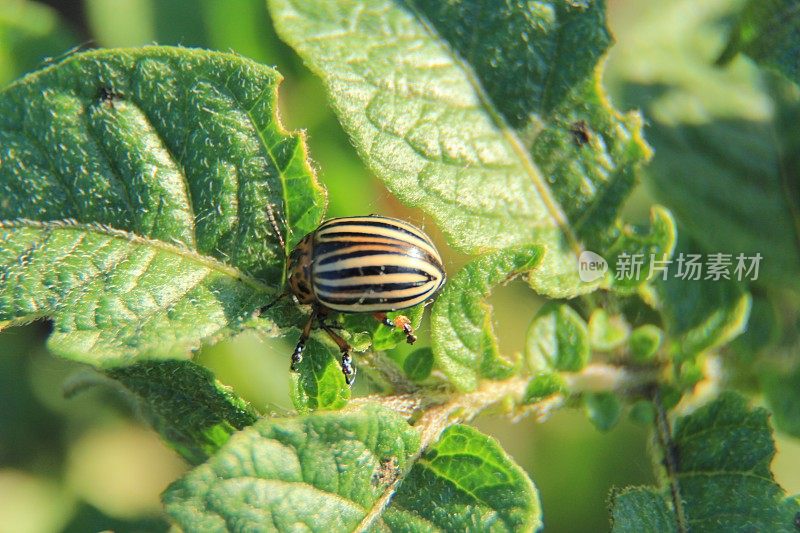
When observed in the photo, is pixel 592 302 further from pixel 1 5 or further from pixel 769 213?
pixel 1 5

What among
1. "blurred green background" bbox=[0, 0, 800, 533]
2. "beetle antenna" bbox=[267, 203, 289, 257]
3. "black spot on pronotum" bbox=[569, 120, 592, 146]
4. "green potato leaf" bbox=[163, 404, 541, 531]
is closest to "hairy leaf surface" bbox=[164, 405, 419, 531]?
"green potato leaf" bbox=[163, 404, 541, 531]

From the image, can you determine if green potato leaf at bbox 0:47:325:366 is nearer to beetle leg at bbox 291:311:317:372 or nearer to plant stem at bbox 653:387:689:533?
beetle leg at bbox 291:311:317:372

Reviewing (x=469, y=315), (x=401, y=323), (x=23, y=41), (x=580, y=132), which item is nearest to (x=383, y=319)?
(x=401, y=323)

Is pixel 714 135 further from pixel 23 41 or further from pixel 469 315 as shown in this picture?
pixel 23 41

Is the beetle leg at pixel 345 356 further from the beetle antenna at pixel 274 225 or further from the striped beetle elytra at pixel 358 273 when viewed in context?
the beetle antenna at pixel 274 225

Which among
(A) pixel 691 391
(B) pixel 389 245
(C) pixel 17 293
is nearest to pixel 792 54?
(A) pixel 691 391

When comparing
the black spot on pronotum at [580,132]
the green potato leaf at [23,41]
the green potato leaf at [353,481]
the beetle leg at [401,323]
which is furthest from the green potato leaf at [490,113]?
the green potato leaf at [23,41]

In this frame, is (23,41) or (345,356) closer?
(345,356)
